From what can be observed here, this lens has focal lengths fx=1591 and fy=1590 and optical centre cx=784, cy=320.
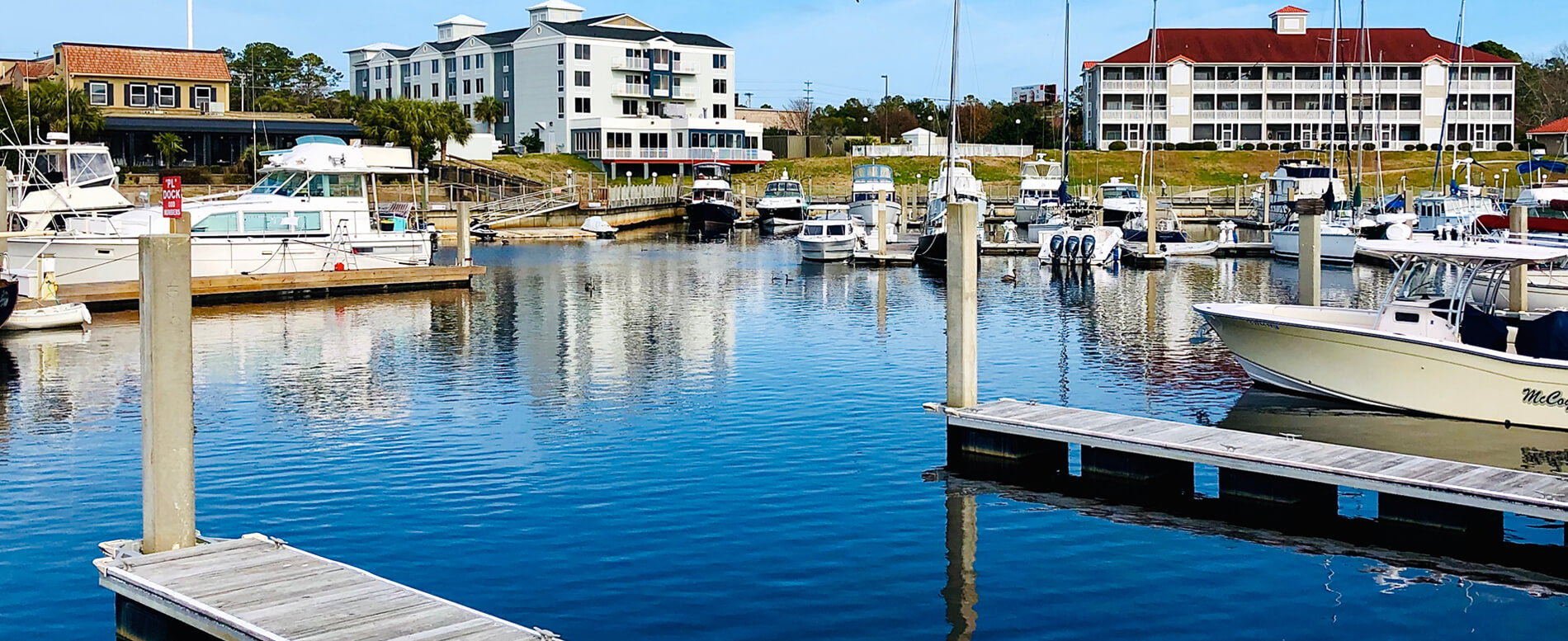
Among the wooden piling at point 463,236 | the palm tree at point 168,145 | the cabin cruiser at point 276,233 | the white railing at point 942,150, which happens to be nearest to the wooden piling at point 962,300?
the cabin cruiser at point 276,233

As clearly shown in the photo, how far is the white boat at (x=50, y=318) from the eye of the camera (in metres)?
34.3

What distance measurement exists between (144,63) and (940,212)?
52.3 meters

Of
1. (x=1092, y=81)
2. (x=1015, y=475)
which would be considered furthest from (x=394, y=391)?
(x=1092, y=81)

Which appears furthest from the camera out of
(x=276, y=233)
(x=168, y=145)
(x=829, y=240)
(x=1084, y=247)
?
(x=168, y=145)

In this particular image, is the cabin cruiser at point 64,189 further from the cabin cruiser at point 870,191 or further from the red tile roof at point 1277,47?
the red tile roof at point 1277,47

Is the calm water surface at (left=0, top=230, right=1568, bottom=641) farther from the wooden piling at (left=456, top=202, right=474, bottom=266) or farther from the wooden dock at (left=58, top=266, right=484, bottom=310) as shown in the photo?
the wooden piling at (left=456, top=202, right=474, bottom=266)

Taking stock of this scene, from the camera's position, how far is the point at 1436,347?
22.9 metres

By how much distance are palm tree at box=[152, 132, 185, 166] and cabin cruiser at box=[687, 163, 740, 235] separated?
28276mm

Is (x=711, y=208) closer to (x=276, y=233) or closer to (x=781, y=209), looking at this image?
(x=781, y=209)

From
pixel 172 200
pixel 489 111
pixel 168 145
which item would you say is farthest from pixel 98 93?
pixel 172 200

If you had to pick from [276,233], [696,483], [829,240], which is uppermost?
[276,233]

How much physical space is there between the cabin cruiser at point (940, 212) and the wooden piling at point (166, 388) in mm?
32759

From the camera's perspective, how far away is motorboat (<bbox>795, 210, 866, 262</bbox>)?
60.6m

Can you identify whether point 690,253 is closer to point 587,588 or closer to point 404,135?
point 404,135
